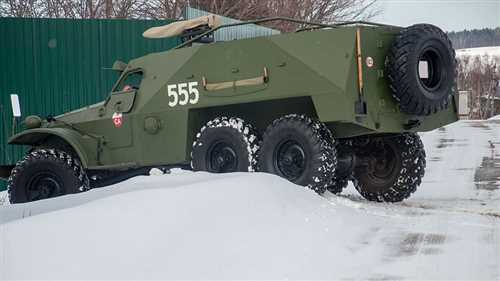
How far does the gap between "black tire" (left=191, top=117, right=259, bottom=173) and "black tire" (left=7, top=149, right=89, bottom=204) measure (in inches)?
71.7

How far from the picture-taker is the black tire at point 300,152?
700 centimetres

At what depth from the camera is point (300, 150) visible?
285 inches

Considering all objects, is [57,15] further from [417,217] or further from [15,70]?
[417,217]

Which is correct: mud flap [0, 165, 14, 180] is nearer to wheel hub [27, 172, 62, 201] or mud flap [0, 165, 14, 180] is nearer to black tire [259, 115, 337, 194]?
wheel hub [27, 172, 62, 201]

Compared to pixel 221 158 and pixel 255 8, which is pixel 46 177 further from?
pixel 255 8

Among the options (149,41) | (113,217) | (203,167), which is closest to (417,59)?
(203,167)

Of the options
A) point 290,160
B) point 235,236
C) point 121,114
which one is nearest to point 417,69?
point 290,160

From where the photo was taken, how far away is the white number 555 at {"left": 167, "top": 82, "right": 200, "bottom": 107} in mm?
8070

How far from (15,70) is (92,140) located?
4.03 meters

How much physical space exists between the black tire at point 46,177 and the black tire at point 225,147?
5.98ft

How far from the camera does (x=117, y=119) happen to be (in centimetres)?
881

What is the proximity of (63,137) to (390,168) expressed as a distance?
13.7 ft

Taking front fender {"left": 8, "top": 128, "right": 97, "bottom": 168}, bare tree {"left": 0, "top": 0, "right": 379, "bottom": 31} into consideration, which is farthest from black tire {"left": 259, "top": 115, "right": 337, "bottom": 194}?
bare tree {"left": 0, "top": 0, "right": 379, "bottom": 31}

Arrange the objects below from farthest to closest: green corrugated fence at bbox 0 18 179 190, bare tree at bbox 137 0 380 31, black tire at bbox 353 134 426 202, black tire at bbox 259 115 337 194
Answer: bare tree at bbox 137 0 380 31, green corrugated fence at bbox 0 18 179 190, black tire at bbox 353 134 426 202, black tire at bbox 259 115 337 194
